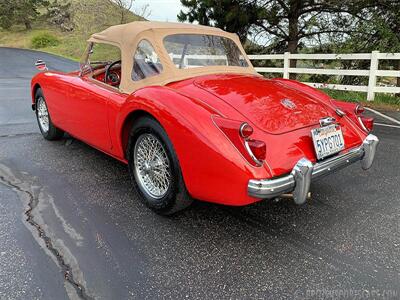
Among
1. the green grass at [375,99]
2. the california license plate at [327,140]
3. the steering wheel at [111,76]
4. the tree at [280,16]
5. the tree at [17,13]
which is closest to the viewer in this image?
the california license plate at [327,140]

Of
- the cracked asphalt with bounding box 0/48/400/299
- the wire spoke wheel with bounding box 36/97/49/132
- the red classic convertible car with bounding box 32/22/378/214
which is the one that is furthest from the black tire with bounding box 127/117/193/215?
the wire spoke wheel with bounding box 36/97/49/132

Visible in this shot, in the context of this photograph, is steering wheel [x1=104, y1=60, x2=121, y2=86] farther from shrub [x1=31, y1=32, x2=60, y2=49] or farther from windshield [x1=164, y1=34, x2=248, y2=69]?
shrub [x1=31, y1=32, x2=60, y2=49]

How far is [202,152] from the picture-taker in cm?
245

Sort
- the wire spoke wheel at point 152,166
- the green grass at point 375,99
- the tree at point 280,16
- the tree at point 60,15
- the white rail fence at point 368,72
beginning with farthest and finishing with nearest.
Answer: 1. the tree at point 60,15
2. the tree at point 280,16
3. the white rail fence at point 368,72
4. the green grass at point 375,99
5. the wire spoke wheel at point 152,166

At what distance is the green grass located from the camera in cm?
793

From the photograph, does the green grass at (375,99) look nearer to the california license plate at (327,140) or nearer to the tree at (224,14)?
the tree at (224,14)

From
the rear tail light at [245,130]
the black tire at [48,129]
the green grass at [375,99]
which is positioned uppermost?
the rear tail light at [245,130]

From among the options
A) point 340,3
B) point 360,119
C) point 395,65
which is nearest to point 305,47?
point 340,3

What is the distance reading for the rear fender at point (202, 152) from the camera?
2.35 m

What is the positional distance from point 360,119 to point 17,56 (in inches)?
988

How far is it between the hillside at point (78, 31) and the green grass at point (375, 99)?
61.8 feet

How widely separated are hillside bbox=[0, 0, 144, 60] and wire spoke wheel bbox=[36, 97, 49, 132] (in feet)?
68.3

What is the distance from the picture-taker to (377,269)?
2.29 meters

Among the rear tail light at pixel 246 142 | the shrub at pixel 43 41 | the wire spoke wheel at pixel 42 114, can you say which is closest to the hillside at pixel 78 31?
the shrub at pixel 43 41
